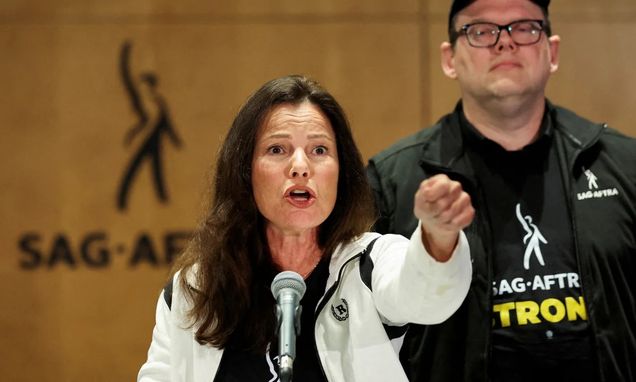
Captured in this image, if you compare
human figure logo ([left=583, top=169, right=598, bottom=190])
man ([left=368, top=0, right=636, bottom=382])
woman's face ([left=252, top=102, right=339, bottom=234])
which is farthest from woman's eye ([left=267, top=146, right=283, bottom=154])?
human figure logo ([left=583, top=169, right=598, bottom=190])

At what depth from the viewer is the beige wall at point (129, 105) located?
4371 millimetres

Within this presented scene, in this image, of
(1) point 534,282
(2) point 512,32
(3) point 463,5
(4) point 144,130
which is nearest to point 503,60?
(2) point 512,32

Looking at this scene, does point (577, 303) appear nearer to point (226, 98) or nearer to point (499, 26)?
point (499, 26)

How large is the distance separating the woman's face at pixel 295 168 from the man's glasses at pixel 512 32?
2.88ft

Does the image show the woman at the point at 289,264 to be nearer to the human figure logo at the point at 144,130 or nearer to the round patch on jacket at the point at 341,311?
the round patch on jacket at the point at 341,311

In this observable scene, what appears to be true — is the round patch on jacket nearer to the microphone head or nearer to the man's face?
the microphone head

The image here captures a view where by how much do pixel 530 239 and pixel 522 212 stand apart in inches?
3.8

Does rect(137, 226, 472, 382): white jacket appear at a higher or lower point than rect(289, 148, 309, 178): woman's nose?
lower

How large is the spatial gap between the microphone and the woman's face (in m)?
0.36

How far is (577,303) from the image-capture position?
2.49 m

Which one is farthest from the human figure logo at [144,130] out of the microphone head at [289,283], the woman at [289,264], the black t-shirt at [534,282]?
the microphone head at [289,283]

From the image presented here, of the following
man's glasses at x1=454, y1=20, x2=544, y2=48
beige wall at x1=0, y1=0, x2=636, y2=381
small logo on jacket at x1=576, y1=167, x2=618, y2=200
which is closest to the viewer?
small logo on jacket at x1=576, y1=167, x2=618, y2=200

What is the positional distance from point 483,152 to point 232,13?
7.07 ft

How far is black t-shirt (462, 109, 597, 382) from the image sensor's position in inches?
97.5
